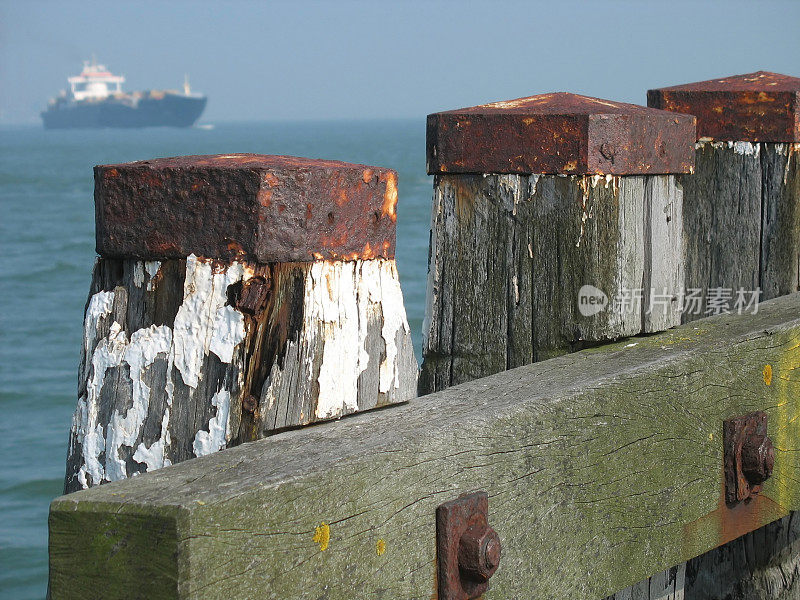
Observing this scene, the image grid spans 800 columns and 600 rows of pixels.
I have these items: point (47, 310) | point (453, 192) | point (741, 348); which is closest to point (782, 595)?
point (741, 348)

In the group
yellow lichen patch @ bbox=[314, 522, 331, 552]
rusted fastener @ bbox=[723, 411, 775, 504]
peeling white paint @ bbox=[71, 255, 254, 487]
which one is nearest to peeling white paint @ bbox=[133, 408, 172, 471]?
peeling white paint @ bbox=[71, 255, 254, 487]

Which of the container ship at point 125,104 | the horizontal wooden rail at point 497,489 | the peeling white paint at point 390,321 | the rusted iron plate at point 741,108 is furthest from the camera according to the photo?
the container ship at point 125,104

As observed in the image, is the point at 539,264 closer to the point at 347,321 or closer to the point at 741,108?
Result: the point at 347,321

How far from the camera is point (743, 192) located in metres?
2.70

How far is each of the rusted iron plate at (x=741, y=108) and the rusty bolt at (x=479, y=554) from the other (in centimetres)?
177

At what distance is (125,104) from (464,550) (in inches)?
Answer: 5817

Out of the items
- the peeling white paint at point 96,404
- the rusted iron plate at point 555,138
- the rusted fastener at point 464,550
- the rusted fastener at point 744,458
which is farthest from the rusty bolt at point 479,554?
the rusted iron plate at point 555,138

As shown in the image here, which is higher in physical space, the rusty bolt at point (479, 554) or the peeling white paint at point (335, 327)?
the peeling white paint at point (335, 327)

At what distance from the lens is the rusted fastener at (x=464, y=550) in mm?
1230

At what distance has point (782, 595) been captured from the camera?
233cm

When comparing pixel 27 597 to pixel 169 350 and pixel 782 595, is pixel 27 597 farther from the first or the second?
pixel 169 350

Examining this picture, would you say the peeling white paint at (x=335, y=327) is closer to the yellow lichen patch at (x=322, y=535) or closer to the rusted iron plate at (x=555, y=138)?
the yellow lichen patch at (x=322, y=535)

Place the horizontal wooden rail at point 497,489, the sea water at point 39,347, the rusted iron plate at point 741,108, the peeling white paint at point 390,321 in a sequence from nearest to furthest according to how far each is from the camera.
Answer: the horizontal wooden rail at point 497,489 < the peeling white paint at point 390,321 < the rusted iron plate at point 741,108 < the sea water at point 39,347

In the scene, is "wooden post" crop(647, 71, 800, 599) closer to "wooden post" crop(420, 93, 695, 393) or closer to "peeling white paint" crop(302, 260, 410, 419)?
"wooden post" crop(420, 93, 695, 393)
